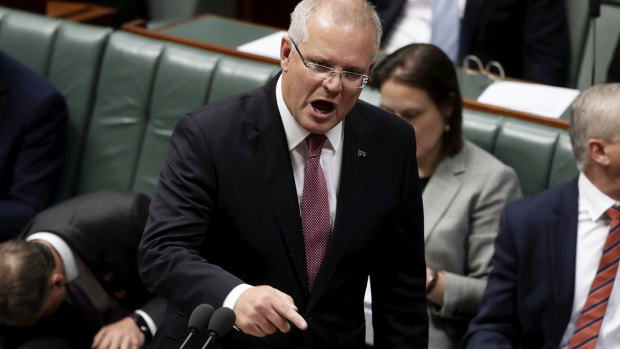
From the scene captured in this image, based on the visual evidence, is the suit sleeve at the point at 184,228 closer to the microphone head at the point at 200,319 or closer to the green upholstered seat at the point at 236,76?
the microphone head at the point at 200,319

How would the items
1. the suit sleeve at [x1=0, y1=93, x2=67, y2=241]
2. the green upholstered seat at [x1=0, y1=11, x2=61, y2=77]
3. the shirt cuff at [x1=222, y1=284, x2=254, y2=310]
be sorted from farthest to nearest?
1. the green upholstered seat at [x1=0, y1=11, x2=61, y2=77]
2. the suit sleeve at [x1=0, y1=93, x2=67, y2=241]
3. the shirt cuff at [x1=222, y1=284, x2=254, y2=310]

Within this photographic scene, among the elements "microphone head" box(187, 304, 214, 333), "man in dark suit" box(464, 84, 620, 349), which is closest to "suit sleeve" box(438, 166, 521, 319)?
"man in dark suit" box(464, 84, 620, 349)

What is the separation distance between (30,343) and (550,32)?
193cm

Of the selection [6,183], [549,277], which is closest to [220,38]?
[6,183]

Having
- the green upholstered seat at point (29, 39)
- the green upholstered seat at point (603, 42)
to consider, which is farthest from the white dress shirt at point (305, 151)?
the green upholstered seat at point (603, 42)

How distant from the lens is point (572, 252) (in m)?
1.83

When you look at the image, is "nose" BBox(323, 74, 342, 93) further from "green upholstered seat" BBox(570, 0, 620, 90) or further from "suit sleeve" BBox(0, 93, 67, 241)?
"green upholstered seat" BBox(570, 0, 620, 90)

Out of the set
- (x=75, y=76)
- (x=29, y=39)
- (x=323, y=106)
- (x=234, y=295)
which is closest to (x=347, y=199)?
(x=323, y=106)

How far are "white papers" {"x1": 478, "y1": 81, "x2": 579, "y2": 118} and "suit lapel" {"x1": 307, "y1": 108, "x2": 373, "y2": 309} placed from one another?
3.43ft

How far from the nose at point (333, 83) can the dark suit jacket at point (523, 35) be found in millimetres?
1880

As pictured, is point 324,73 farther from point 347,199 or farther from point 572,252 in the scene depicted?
point 572,252

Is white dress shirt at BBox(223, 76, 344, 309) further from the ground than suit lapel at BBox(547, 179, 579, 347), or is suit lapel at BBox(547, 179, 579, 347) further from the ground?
white dress shirt at BBox(223, 76, 344, 309)

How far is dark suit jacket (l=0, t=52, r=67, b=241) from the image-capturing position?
2.57 m

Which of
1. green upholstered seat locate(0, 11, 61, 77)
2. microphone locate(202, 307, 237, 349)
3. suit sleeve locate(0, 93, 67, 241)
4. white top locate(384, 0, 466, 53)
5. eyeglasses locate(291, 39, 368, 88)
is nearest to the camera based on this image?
microphone locate(202, 307, 237, 349)
